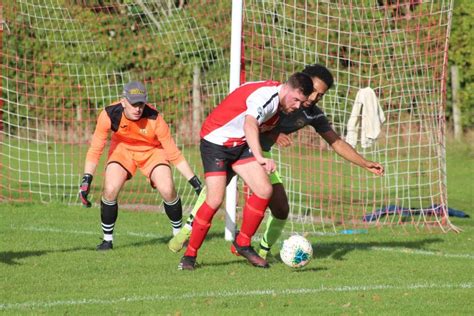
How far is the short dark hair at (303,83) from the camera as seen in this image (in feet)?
29.2

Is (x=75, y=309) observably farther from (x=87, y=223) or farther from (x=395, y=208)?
(x=395, y=208)

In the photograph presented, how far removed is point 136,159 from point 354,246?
2.54 meters

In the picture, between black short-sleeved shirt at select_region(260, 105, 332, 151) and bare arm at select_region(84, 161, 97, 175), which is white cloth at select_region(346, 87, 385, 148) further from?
bare arm at select_region(84, 161, 97, 175)

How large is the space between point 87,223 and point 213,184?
13.8 ft

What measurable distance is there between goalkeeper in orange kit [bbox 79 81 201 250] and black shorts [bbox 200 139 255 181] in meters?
1.16

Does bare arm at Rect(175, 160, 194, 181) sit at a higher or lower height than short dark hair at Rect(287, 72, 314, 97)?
lower

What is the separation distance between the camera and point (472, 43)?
23.7 m

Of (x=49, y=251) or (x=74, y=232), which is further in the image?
(x=74, y=232)

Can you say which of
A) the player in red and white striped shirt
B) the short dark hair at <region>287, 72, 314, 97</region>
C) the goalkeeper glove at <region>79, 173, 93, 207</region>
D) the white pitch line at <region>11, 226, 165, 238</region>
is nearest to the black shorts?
the player in red and white striped shirt

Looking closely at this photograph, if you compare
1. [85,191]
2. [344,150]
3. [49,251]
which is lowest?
[49,251]

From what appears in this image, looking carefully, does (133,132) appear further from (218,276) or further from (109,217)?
(218,276)

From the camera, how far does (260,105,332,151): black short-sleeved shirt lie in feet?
32.7

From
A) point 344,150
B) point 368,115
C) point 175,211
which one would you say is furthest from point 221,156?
point 368,115

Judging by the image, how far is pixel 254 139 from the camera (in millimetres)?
8750
